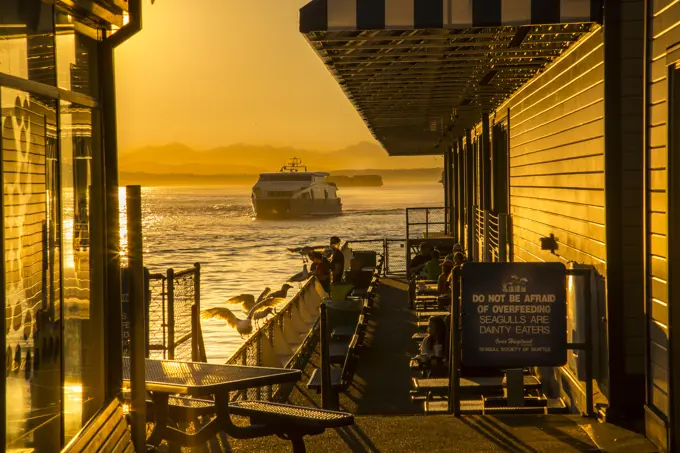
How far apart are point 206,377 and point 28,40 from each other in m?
2.57

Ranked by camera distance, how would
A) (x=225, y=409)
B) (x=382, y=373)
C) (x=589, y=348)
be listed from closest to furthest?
(x=225, y=409), (x=589, y=348), (x=382, y=373)

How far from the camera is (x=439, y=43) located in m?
9.83

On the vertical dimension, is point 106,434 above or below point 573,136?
below

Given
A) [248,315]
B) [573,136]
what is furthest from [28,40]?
[248,315]

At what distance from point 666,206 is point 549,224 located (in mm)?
4950

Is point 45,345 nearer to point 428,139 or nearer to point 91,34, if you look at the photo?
point 91,34

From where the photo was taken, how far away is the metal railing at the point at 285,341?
13.2m

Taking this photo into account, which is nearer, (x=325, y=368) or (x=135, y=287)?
(x=135, y=287)

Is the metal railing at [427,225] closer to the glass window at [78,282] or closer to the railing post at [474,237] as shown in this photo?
the railing post at [474,237]

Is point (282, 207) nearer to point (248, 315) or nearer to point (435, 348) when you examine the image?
point (248, 315)

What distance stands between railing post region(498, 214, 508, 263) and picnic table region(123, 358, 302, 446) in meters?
10.4

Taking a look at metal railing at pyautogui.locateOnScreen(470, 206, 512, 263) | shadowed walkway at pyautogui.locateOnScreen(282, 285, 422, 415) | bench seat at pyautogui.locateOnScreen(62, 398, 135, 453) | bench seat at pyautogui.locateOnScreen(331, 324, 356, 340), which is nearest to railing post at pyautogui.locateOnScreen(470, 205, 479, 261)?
metal railing at pyautogui.locateOnScreen(470, 206, 512, 263)

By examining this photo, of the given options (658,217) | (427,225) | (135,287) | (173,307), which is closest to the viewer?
(135,287)

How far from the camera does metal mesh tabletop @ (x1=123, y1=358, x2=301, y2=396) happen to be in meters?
5.61
